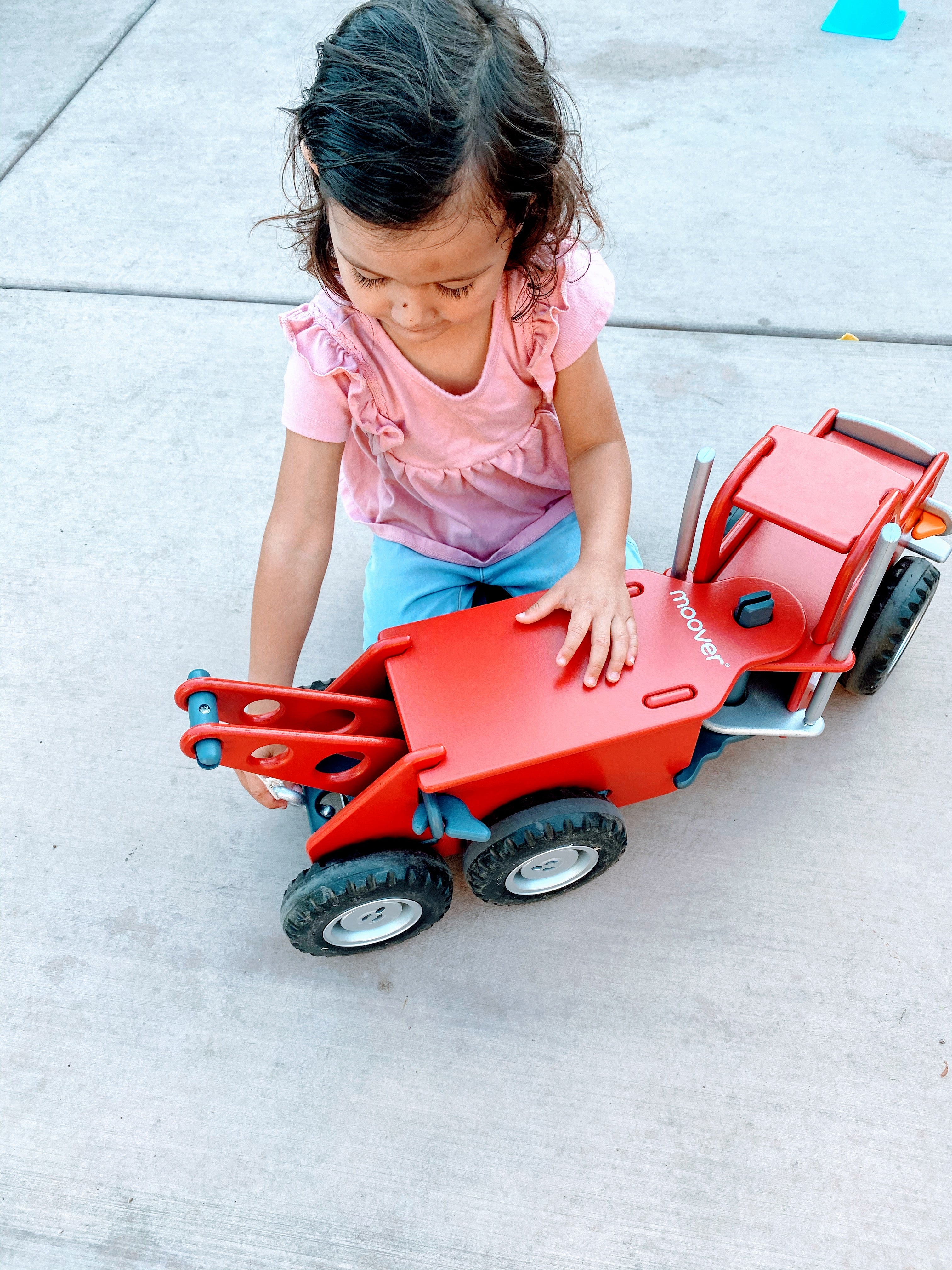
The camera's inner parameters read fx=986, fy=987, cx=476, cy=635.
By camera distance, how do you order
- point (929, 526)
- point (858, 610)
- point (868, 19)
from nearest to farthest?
1. point (858, 610)
2. point (929, 526)
3. point (868, 19)

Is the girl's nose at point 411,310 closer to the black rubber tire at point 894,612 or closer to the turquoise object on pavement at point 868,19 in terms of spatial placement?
the black rubber tire at point 894,612

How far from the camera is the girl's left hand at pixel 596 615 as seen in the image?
1.01 m

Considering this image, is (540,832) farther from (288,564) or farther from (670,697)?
(288,564)

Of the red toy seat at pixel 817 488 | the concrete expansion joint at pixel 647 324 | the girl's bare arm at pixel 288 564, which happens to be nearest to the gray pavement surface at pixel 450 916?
the concrete expansion joint at pixel 647 324

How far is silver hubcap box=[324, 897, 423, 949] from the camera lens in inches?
41.7

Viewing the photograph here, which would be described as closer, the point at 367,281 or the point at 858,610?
the point at 367,281

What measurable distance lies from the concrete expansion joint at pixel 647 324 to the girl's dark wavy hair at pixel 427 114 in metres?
0.91

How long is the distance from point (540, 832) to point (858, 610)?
1.28ft

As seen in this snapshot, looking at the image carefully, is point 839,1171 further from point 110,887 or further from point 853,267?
point 853,267

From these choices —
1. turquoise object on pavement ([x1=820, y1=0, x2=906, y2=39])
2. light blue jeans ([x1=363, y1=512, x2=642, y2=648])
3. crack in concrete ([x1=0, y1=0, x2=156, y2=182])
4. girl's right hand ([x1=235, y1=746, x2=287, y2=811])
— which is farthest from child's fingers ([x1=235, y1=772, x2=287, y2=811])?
turquoise object on pavement ([x1=820, y1=0, x2=906, y2=39])

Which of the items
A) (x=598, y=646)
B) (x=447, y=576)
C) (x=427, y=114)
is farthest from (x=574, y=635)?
(x=427, y=114)

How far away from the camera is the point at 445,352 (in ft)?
3.33

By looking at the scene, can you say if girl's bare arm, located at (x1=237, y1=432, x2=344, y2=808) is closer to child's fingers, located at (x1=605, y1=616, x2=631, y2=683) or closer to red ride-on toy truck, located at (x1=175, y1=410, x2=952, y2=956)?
red ride-on toy truck, located at (x1=175, y1=410, x2=952, y2=956)

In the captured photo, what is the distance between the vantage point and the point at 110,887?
47.8 inches
